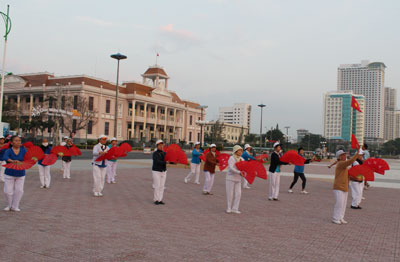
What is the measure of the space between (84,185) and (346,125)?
127045 mm

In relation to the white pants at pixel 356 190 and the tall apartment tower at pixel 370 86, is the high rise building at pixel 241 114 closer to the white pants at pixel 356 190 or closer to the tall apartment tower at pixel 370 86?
the tall apartment tower at pixel 370 86

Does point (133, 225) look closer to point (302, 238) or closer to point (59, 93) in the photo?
point (302, 238)

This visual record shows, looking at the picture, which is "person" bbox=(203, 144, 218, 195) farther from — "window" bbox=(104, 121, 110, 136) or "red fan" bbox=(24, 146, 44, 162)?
"window" bbox=(104, 121, 110, 136)

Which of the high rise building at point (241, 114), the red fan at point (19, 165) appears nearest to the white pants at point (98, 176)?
the red fan at point (19, 165)

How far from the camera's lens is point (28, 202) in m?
9.67

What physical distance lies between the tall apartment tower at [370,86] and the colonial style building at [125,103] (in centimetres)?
10617

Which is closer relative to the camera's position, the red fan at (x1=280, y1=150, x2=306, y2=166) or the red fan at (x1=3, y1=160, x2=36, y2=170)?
the red fan at (x1=3, y1=160, x2=36, y2=170)

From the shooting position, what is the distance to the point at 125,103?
74.9 metres

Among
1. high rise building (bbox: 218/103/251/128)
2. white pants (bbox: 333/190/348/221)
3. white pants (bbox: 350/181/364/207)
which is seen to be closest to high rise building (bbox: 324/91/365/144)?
high rise building (bbox: 218/103/251/128)

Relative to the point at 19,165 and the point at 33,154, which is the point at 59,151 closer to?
the point at 33,154

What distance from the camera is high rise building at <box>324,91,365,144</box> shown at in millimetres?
119188

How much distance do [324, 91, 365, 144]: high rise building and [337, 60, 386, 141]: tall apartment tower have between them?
41.0 m

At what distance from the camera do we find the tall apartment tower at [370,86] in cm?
16812

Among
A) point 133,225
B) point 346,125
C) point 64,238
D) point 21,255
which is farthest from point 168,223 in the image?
point 346,125
